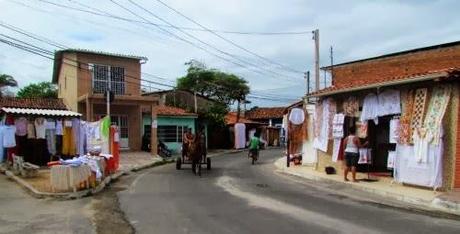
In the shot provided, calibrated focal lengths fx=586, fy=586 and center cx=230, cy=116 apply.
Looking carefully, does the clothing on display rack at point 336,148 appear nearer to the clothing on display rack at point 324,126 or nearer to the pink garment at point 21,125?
the clothing on display rack at point 324,126

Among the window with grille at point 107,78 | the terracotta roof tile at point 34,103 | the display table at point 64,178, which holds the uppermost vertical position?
the window with grille at point 107,78

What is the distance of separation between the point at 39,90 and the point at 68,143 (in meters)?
44.2

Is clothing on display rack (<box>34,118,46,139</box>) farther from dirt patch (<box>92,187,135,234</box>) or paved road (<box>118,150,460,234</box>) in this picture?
dirt patch (<box>92,187,135,234</box>)

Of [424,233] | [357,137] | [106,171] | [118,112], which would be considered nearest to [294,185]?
[357,137]

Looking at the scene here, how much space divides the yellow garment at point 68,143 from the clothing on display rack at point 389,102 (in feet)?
47.7

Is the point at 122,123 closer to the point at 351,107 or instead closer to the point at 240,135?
the point at 240,135

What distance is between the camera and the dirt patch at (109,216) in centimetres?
1100

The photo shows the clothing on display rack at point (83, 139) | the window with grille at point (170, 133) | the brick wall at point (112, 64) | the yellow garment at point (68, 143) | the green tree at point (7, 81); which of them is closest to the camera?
the yellow garment at point (68, 143)

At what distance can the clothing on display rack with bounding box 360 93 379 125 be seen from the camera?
19.7 m

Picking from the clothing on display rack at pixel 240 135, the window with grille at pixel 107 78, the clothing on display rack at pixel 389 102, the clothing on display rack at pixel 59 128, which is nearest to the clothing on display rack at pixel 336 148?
the clothing on display rack at pixel 389 102

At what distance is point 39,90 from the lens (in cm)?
6838

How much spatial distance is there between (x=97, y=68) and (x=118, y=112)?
3.32 metres

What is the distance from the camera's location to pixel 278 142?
202 feet

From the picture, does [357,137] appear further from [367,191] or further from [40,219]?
[40,219]
